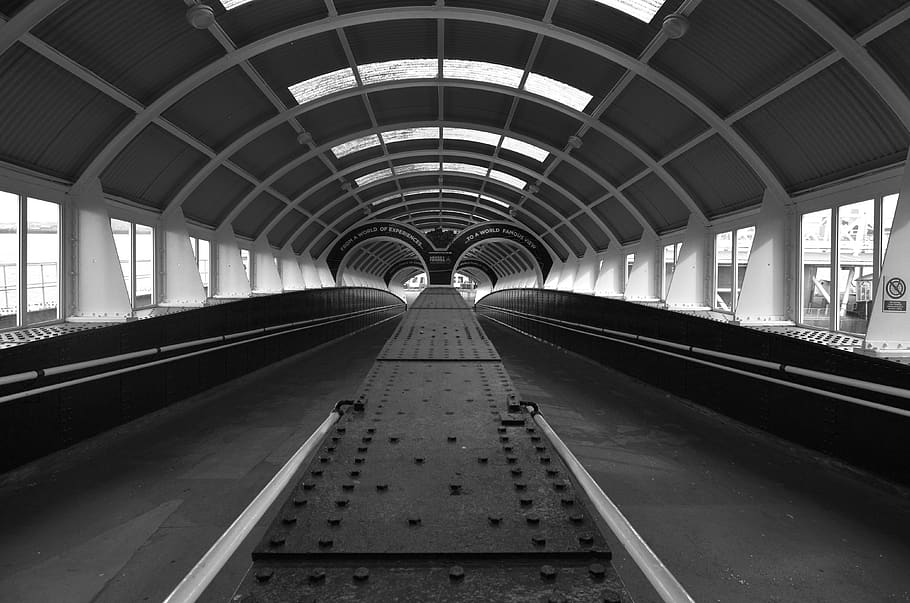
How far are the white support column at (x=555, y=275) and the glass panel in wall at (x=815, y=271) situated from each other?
66.6ft

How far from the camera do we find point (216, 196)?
1675 cm

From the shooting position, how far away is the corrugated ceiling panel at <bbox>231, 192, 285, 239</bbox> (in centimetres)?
1983

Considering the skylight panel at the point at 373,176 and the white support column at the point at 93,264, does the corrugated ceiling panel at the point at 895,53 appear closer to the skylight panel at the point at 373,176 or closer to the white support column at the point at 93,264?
the white support column at the point at 93,264

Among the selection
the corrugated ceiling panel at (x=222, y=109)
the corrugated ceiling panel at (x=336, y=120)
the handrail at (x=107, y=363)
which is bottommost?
the handrail at (x=107, y=363)

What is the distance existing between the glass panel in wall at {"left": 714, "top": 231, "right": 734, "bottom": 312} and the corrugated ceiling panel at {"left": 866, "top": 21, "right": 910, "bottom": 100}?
24.3 feet

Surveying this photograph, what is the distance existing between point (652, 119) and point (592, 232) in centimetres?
1159

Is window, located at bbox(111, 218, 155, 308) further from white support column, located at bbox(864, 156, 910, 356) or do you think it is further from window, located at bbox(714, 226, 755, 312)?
window, located at bbox(714, 226, 755, 312)

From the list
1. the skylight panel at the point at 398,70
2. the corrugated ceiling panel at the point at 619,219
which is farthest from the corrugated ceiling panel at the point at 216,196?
the corrugated ceiling panel at the point at 619,219

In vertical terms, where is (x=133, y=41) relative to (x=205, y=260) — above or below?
above

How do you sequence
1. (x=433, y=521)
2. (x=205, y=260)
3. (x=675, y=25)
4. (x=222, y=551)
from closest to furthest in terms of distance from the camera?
(x=222, y=551) → (x=433, y=521) → (x=675, y=25) → (x=205, y=260)

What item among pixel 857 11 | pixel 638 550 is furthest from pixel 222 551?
pixel 857 11

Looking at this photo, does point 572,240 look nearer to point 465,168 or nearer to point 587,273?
point 587,273

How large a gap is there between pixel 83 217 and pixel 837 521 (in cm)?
1301

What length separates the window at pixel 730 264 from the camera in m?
13.8
